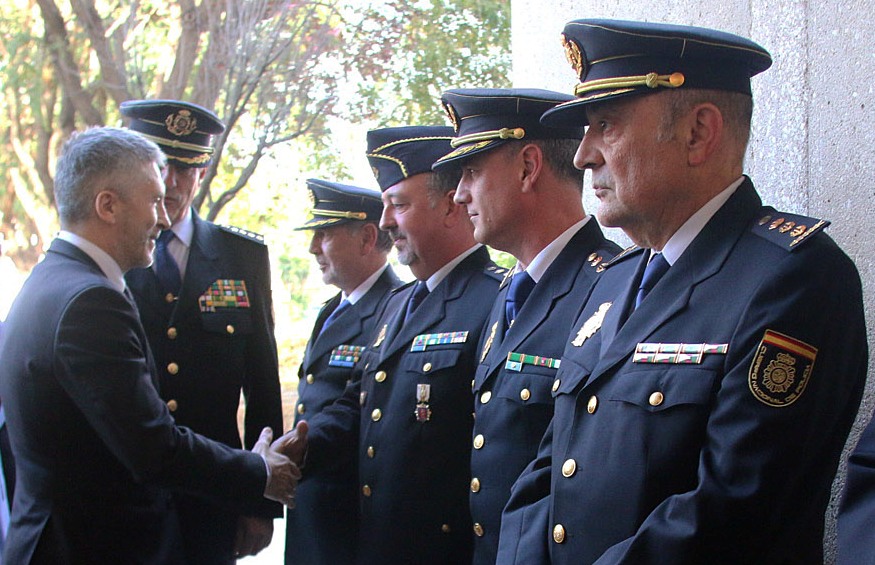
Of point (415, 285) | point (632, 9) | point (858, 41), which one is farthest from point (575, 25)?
point (415, 285)

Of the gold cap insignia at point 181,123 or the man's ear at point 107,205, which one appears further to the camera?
the gold cap insignia at point 181,123

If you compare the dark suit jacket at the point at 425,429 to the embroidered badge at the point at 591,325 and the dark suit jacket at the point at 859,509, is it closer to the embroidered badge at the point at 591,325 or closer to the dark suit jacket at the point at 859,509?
the embroidered badge at the point at 591,325

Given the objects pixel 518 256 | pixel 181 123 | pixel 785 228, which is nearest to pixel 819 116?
pixel 785 228

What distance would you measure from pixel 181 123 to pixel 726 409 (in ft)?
9.48

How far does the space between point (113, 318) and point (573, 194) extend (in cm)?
140

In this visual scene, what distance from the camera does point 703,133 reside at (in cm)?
199

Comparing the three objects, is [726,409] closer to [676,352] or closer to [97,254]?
[676,352]

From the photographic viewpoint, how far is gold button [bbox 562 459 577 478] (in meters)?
1.98

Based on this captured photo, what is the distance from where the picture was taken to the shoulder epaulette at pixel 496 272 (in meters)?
3.23

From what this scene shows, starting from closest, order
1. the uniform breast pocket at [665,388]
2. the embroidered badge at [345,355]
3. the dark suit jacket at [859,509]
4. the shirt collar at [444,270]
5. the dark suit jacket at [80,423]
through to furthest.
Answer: the dark suit jacket at [859,509], the uniform breast pocket at [665,388], the dark suit jacket at [80,423], the shirt collar at [444,270], the embroidered badge at [345,355]

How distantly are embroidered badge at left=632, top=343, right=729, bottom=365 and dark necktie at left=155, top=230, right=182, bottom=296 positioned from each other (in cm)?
231

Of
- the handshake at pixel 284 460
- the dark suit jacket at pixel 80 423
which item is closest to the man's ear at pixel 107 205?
the dark suit jacket at pixel 80 423

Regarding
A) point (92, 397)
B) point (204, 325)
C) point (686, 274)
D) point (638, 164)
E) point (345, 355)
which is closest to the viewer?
point (686, 274)

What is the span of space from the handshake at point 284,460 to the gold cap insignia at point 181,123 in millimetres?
1298
